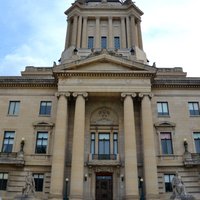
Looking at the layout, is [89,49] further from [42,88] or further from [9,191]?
[9,191]

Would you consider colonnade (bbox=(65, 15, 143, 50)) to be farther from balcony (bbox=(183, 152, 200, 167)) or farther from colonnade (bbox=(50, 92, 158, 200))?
balcony (bbox=(183, 152, 200, 167))

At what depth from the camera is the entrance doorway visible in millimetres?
31281

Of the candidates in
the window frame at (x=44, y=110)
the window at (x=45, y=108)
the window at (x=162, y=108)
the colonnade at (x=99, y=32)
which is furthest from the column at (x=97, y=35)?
the window at (x=162, y=108)

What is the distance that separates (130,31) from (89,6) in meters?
9.07

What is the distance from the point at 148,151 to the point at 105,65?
11942 mm

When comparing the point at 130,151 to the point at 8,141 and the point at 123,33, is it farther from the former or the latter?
the point at 123,33

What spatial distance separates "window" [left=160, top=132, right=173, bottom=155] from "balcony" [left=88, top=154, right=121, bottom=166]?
5728 mm

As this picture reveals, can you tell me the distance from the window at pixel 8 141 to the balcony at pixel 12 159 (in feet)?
4.30

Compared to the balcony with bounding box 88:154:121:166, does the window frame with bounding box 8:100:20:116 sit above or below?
above

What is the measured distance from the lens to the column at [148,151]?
28.7 m

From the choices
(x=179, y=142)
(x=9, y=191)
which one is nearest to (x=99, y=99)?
(x=179, y=142)

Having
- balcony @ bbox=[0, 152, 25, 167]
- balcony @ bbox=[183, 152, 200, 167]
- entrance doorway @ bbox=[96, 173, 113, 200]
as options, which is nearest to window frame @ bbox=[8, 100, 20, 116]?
balcony @ bbox=[0, 152, 25, 167]

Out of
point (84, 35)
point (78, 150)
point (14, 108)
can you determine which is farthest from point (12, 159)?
point (84, 35)

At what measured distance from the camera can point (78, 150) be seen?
30453 mm
